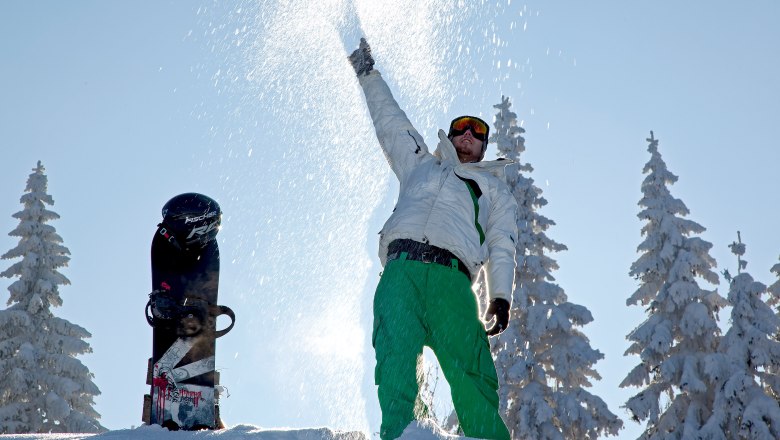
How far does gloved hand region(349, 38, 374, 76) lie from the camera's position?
7.09 metres

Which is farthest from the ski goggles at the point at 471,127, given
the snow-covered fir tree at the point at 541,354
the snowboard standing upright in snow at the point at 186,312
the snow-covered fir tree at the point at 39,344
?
the snow-covered fir tree at the point at 39,344

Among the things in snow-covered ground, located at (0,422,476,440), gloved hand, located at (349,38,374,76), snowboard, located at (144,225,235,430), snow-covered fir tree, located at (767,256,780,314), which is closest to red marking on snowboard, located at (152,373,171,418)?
snowboard, located at (144,225,235,430)

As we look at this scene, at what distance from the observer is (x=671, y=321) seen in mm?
21062

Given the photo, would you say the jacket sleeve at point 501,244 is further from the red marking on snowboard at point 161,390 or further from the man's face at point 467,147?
the red marking on snowboard at point 161,390

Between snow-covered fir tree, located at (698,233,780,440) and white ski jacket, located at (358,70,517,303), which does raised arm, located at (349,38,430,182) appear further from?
snow-covered fir tree, located at (698,233,780,440)

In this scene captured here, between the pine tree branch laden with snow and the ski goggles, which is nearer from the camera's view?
the ski goggles

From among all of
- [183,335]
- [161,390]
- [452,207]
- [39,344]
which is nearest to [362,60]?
[452,207]

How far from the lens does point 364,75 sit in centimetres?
704

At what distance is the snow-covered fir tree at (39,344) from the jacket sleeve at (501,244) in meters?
17.4

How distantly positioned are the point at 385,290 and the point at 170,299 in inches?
133

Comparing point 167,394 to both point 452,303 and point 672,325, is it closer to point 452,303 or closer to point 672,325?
point 452,303

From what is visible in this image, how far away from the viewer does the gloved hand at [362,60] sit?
709 cm

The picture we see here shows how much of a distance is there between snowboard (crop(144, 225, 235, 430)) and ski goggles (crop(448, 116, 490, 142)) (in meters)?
3.24

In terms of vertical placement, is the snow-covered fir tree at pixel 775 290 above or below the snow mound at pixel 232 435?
above
